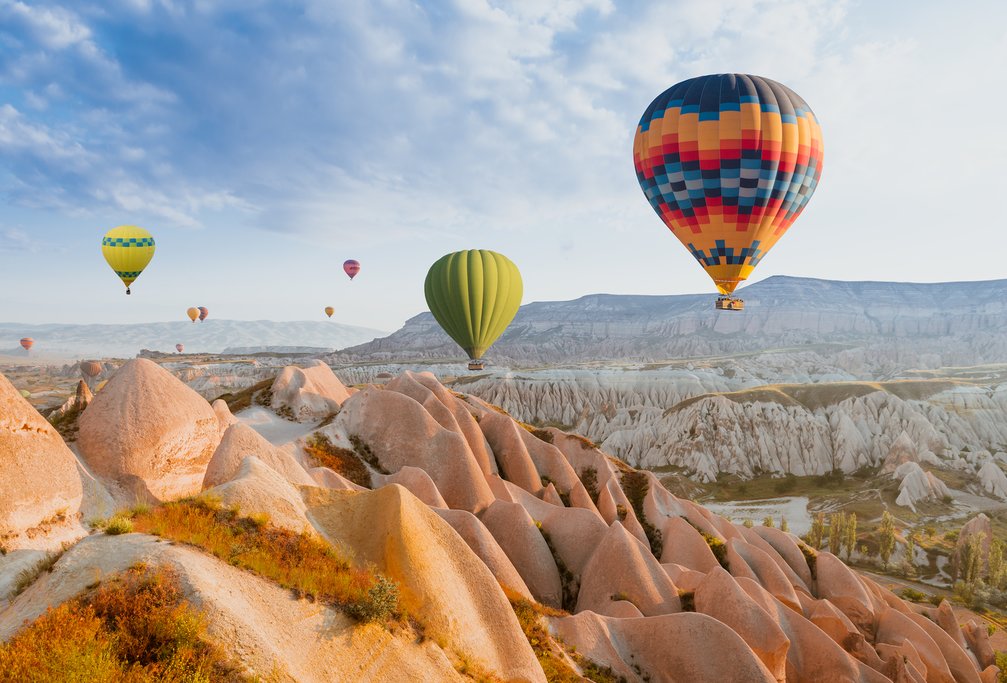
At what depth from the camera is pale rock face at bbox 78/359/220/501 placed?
17.5m

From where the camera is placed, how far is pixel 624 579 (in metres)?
23.2

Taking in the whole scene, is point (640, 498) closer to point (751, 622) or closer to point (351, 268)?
point (751, 622)

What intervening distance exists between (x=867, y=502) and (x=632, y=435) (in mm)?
35919

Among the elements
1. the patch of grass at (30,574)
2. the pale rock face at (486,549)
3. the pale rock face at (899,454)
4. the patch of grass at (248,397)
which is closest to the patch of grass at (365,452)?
the patch of grass at (248,397)

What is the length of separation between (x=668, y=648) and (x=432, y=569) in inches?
344

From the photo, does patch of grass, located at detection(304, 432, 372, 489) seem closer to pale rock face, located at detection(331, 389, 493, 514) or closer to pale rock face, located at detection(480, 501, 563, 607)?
pale rock face, located at detection(331, 389, 493, 514)

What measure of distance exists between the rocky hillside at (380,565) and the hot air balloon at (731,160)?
21596 millimetres

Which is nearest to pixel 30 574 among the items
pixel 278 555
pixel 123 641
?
pixel 123 641

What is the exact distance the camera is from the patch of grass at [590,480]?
1527 inches

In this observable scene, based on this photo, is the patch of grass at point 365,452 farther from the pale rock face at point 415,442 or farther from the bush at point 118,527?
the bush at point 118,527

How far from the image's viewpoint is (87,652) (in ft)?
25.4

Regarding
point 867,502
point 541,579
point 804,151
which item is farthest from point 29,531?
point 867,502

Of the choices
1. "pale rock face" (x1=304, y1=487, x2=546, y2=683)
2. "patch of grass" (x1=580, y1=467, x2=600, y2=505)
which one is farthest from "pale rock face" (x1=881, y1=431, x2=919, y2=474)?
"pale rock face" (x1=304, y1=487, x2=546, y2=683)

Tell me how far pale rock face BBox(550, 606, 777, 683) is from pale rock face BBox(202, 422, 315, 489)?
30.1 feet
